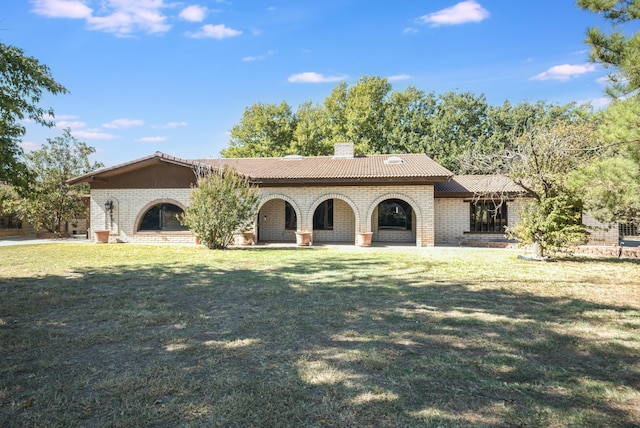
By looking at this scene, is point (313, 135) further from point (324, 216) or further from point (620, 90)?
point (620, 90)

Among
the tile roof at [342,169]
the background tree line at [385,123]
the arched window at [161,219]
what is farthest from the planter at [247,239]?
the background tree line at [385,123]

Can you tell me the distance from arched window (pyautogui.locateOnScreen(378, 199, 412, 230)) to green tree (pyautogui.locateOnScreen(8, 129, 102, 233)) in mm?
18753

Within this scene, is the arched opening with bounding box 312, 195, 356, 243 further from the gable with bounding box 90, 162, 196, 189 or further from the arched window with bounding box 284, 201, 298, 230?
the gable with bounding box 90, 162, 196, 189

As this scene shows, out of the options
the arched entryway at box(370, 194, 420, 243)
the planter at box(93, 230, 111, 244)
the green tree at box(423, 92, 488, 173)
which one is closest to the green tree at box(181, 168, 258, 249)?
the planter at box(93, 230, 111, 244)

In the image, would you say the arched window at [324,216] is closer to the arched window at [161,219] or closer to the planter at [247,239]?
the planter at [247,239]

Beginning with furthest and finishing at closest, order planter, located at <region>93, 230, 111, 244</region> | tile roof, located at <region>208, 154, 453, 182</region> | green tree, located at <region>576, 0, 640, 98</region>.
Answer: planter, located at <region>93, 230, 111, 244</region>
tile roof, located at <region>208, 154, 453, 182</region>
green tree, located at <region>576, 0, 640, 98</region>

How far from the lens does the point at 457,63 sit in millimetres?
21359

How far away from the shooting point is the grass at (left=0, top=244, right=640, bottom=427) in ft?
9.46

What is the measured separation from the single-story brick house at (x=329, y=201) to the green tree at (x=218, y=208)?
7.40ft

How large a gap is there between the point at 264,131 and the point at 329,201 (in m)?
21.4

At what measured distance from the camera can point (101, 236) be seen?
19328 millimetres

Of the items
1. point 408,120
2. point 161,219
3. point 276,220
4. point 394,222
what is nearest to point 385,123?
point 408,120

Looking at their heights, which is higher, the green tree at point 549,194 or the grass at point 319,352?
the green tree at point 549,194

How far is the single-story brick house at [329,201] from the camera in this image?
1814cm
